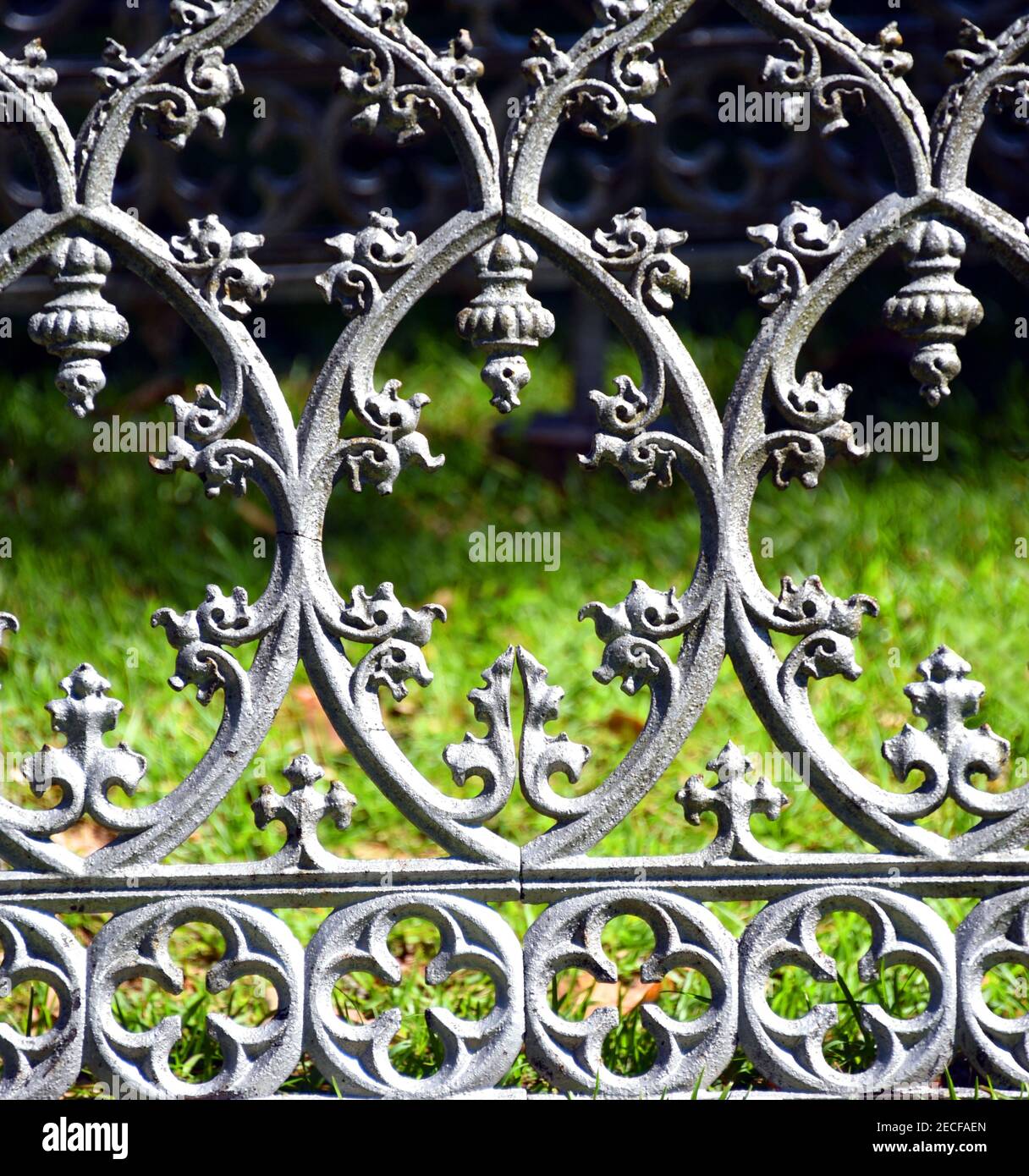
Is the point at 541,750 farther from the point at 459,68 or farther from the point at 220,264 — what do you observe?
the point at 459,68

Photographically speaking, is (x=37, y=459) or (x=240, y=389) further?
(x=37, y=459)

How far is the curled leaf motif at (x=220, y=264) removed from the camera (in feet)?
5.64

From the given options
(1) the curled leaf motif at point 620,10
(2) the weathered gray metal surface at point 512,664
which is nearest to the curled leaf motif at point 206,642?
(2) the weathered gray metal surface at point 512,664

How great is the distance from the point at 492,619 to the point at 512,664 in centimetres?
187

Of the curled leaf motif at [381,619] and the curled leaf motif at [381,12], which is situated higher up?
the curled leaf motif at [381,12]

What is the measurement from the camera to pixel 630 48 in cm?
171

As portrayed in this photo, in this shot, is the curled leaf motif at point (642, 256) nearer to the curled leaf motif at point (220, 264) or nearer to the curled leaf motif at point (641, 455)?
the curled leaf motif at point (641, 455)

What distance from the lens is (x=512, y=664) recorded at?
68.5 inches

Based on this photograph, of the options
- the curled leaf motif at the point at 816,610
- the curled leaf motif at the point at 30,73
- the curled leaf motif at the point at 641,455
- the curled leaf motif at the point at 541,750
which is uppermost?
the curled leaf motif at the point at 30,73

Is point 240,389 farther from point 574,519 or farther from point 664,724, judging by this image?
point 574,519

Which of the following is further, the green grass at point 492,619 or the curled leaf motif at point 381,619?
the green grass at point 492,619

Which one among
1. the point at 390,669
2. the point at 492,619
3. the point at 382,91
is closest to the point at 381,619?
the point at 390,669

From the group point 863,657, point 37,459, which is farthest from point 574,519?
point 37,459

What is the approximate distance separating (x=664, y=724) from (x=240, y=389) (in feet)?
2.23
